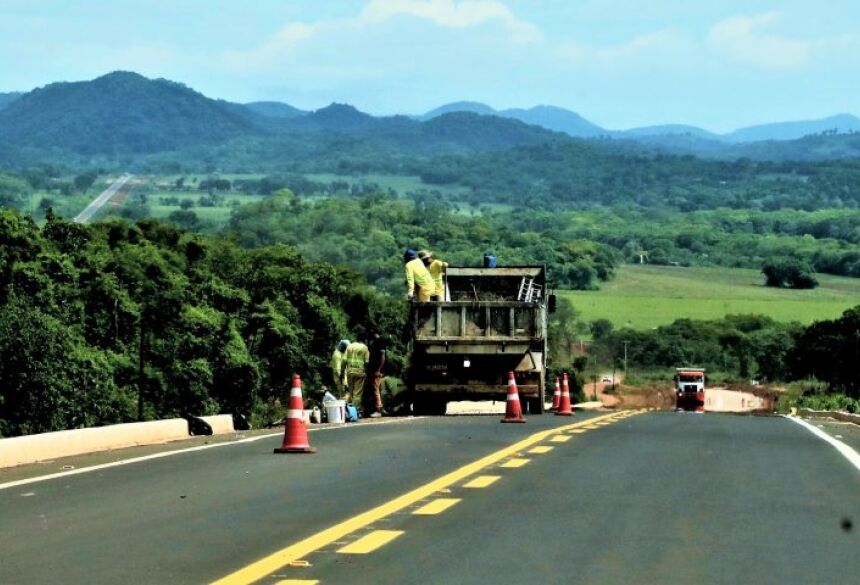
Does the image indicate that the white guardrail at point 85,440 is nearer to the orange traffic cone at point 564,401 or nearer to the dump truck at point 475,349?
the dump truck at point 475,349

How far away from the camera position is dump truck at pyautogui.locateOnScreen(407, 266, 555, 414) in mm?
34156

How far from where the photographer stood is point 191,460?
17.2 m

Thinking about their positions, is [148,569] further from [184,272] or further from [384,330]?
[384,330]

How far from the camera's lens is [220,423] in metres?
23.9

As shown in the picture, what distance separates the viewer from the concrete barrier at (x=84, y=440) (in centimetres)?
1666

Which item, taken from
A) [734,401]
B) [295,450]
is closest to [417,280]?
[295,450]

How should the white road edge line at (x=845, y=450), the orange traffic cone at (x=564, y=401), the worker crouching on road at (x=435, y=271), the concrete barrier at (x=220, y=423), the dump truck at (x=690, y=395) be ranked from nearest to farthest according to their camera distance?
the white road edge line at (x=845, y=450) < the concrete barrier at (x=220, y=423) < the worker crouching on road at (x=435, y=271) < the orange traffic cone at (x=564, y=401) < the dump truck at (x=690, y=395)

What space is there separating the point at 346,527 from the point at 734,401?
13146 cm

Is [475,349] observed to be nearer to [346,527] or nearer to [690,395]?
[346,527]

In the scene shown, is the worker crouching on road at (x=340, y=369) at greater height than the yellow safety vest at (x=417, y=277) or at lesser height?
lesser

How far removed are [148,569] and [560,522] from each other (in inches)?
Answer: 129

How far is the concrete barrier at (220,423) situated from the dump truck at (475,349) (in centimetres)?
1024

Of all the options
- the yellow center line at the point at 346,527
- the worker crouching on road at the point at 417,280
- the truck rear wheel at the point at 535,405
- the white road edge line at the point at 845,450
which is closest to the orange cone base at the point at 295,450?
the yellow center line at the point at 346,527

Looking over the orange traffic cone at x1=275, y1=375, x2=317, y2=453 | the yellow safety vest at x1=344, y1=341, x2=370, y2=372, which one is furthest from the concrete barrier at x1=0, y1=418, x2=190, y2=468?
the yellow safety vest at x1=344, y1=341, x2=370, y2=372
